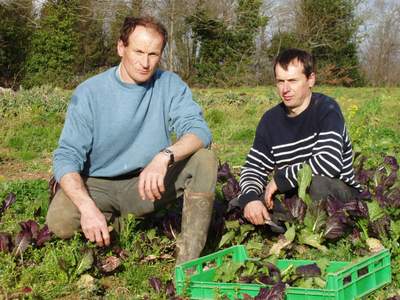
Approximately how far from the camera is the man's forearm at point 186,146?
11.4 ft

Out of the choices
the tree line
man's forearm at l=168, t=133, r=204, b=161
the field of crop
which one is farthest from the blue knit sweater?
the tree line

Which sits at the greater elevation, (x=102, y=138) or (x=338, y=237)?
(x=102, y=138)

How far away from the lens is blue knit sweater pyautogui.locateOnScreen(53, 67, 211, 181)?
12.3ft

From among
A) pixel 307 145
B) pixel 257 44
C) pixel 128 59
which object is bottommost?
pixel 307 145

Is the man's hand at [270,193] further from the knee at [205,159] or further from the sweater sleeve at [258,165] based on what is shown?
the knee at [205,159]

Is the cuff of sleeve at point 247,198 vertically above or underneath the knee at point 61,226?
above

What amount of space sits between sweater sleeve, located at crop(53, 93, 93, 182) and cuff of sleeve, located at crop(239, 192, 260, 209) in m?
0.99

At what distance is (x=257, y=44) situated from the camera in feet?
97.7

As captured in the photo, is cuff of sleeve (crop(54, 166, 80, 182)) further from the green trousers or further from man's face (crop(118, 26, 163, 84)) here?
man's face (crop(118, 26, 163, 84))

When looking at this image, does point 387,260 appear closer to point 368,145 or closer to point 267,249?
point 267,249

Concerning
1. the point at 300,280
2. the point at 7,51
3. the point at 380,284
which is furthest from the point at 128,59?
the point at 7,51

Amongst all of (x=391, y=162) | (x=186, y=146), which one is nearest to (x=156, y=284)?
(x=186, y=146)

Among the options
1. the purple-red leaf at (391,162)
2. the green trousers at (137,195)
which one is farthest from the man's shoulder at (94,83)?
the purple-red leaf at (391,162)

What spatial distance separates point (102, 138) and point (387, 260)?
1.72 metres
